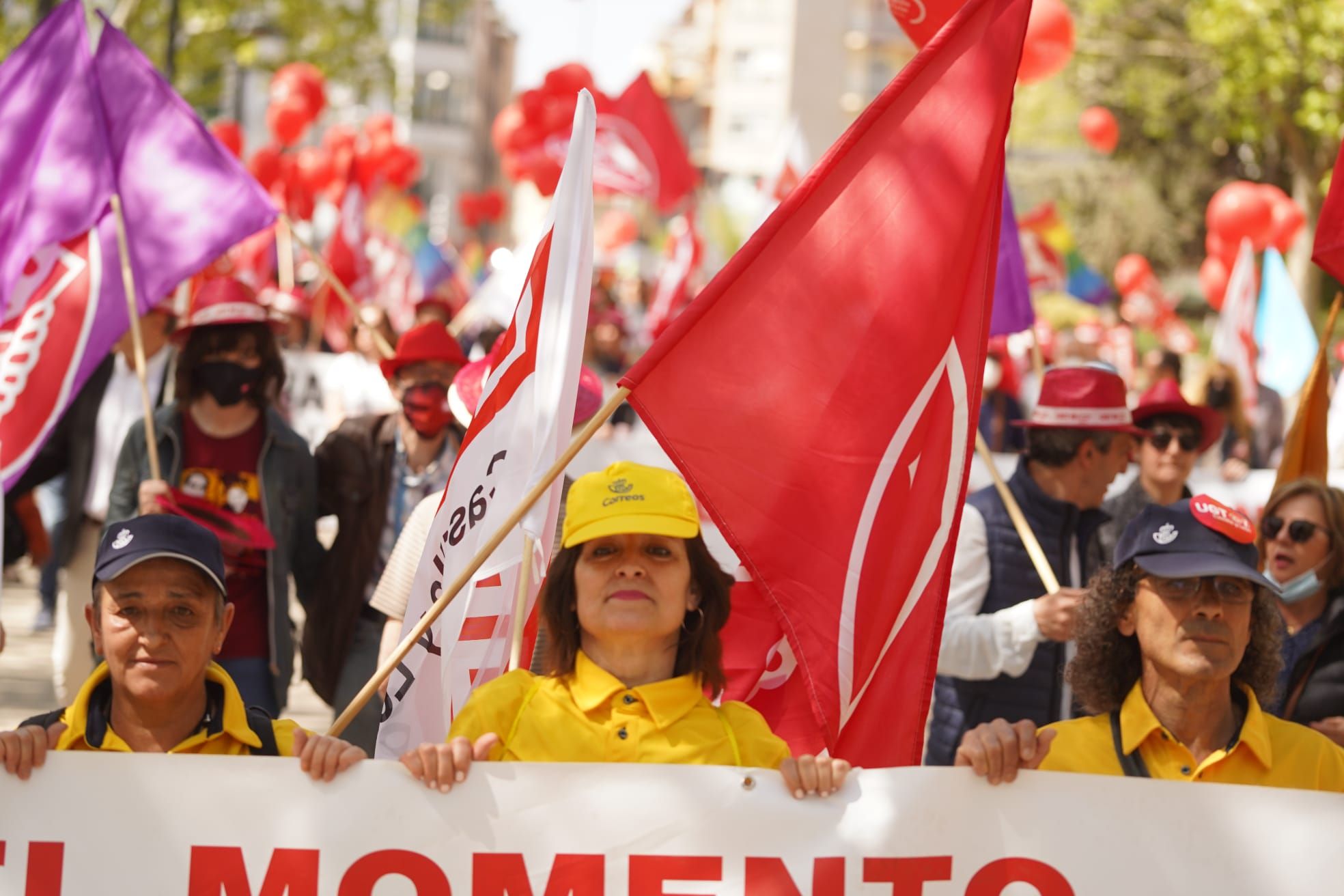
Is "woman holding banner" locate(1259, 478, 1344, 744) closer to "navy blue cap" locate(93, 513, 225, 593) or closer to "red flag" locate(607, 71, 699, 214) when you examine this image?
"navy blue cap" locate(93, 513, 225, 593)

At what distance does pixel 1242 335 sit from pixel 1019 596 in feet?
27.6

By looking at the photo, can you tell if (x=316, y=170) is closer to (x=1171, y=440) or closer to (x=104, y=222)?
(x=104, y=222)

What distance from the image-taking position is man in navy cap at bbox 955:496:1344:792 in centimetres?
378

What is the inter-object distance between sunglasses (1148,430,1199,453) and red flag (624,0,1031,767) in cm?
307

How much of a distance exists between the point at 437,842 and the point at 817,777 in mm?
726

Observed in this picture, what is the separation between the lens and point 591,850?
12.2 feet

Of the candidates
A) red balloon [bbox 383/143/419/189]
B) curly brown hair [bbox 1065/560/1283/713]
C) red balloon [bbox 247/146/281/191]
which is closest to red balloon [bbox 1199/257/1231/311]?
red balloon [bbox 247/146/281/191]

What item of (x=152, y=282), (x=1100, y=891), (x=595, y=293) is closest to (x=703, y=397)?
(x=1100, y=891)

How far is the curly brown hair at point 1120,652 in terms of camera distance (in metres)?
3.94

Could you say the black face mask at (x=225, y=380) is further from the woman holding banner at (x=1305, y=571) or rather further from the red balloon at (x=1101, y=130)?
the red balloon at (x=1101, y=130)

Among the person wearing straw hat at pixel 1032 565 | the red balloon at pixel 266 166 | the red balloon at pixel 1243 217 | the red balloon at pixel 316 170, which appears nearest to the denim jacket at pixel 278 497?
the person wearing straw hat at pixel 1032 565

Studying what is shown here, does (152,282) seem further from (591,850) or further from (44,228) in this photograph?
(591,850)

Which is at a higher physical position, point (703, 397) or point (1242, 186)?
point (1242, 186)

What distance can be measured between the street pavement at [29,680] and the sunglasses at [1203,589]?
491 centimetres
